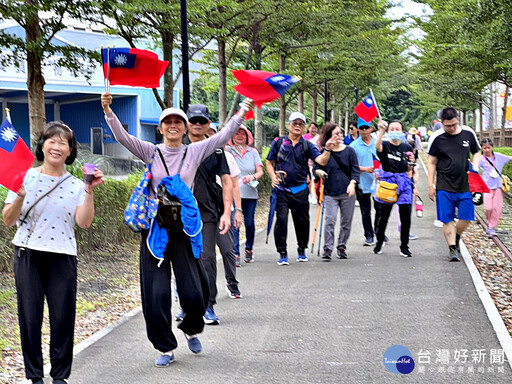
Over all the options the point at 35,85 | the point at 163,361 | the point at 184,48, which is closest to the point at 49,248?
the point at 163,361

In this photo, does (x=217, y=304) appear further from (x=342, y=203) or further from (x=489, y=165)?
(x=489, y=165)

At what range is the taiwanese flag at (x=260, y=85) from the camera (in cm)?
653

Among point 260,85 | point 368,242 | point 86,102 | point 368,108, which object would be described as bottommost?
point 368,242

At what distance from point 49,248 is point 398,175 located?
7.21 meters

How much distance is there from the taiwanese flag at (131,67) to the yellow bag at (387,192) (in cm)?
515

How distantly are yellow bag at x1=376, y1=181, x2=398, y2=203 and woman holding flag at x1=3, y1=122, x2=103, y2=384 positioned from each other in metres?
6.74

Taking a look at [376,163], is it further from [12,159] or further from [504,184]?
[12,159]

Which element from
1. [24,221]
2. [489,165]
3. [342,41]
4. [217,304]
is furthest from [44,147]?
[342,41]

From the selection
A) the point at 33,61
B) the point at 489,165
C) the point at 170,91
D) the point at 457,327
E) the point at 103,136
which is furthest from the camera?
the point at 103,136

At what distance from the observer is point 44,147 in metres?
5.09

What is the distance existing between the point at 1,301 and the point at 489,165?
28.3ft

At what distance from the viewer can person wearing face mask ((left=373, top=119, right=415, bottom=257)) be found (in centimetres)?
1112

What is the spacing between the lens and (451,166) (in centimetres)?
1024

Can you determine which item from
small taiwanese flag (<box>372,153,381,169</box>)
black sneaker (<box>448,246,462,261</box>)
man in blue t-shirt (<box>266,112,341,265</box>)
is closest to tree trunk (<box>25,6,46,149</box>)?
man in blue t-shirt (<box>266,112,341,265</box>)
